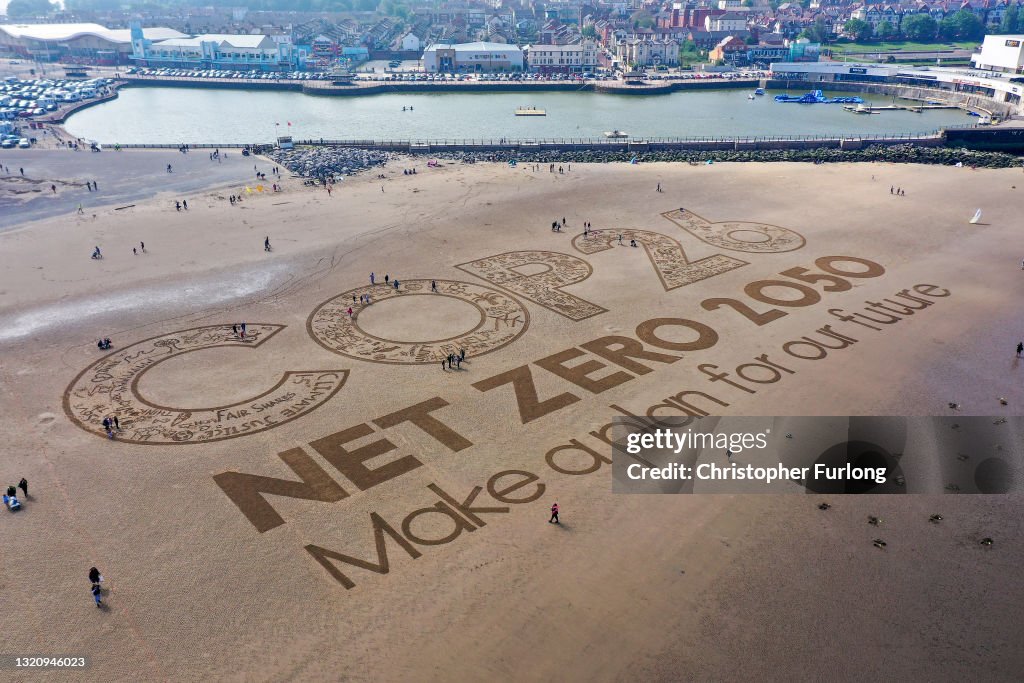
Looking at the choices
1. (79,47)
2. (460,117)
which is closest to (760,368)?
(460,117)

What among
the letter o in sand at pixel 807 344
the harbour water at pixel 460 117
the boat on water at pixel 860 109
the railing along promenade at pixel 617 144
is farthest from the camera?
the boat on water at pixel 860 109

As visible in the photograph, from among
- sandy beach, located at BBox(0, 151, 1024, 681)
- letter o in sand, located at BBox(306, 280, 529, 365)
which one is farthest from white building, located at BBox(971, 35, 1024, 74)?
letter o in sand, located at BBox(306, 280, 529, 365)

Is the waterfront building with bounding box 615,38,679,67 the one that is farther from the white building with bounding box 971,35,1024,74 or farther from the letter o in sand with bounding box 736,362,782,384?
the letter o in sand with bounding box 736,362,782,384

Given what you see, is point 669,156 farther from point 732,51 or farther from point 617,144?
point 732,51

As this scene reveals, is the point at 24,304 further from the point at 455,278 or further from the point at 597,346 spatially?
the point at 597,346

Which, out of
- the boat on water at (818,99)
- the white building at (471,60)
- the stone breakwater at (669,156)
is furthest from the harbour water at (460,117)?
the white building at (471,60)

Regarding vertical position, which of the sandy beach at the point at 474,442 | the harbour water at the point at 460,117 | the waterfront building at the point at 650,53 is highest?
the waterfront building at the point at 650,53

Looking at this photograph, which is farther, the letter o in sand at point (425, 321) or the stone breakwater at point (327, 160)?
the stone breakwater at point (327, 160)

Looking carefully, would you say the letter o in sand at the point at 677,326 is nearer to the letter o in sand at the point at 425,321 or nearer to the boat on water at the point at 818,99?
the letter o in sand at the point at 425,321

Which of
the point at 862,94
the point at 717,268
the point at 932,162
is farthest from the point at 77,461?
the point at 862,94
